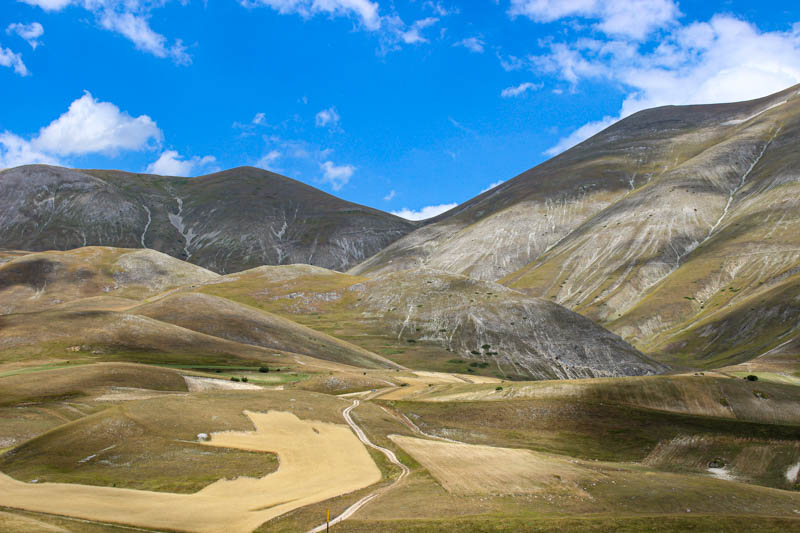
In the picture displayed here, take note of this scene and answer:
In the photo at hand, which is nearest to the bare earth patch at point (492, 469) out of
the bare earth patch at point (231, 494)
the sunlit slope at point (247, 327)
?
the bare earth patch at point (231, 494)

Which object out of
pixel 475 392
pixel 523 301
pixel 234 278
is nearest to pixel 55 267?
pixel 234 278

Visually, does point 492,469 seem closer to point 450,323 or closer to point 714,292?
point 450,323

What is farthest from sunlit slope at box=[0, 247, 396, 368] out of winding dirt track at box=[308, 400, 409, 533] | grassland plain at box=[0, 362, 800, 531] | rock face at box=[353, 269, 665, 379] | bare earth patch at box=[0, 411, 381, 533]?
bare earth patch at box=[0, 411, 381, 533]

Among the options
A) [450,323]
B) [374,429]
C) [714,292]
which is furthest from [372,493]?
[714,292]

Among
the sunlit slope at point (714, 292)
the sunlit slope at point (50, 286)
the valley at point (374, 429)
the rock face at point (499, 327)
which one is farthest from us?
the sunlit slope at point (50, 286)

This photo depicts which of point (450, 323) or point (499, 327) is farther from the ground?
point (450, 323)

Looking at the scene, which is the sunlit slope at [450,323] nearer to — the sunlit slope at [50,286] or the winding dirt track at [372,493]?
the sunlit slope at [50,286]

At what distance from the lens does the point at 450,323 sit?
141 m

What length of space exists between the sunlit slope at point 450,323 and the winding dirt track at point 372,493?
70.6 m

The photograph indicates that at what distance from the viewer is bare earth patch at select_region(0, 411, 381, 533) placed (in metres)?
25.3

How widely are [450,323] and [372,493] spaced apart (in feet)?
365

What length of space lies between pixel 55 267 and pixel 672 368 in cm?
19656

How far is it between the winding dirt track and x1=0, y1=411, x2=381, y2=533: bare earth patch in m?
1.39

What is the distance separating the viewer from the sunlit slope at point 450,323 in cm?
12344
